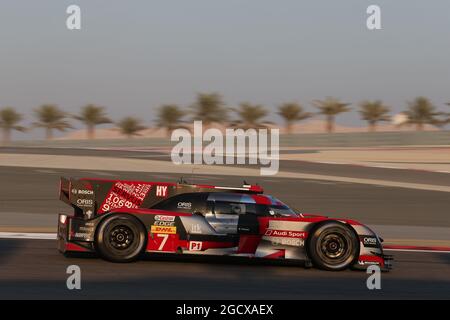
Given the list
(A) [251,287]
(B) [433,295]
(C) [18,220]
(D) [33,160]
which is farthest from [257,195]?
(D) [33,160]

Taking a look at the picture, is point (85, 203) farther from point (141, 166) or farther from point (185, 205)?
point (141, 166)

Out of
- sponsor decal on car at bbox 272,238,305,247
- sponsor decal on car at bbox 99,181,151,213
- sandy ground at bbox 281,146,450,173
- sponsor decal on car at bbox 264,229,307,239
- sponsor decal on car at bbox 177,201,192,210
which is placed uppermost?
sandy ground at bbox 281,146,450,173

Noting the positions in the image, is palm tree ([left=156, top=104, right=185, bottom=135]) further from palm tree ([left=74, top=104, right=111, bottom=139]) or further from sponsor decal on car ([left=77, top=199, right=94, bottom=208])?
sponsor decal on car ([left=77, top=199, right=94, bottom=208])

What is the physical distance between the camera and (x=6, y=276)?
29.5 feet

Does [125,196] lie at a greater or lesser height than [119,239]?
greater

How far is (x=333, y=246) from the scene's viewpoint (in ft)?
33.9

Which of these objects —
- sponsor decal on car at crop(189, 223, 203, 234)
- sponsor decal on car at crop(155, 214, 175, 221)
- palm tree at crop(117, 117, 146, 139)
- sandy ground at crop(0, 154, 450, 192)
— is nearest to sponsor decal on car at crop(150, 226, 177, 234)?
sponsor decal on car at crop(155, 214, 175, 221)


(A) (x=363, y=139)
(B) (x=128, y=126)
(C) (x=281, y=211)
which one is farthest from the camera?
(B) (x=128, y=126)

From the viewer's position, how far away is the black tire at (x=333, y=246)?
10297 millimetres

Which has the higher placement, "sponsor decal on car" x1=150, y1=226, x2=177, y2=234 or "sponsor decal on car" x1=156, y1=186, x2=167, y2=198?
"sponsor decal on car" x1=156, y1=186, x2=167, y2=198

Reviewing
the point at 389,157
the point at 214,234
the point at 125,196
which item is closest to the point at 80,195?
the point at 125,196

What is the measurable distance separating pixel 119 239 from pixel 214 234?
122cm

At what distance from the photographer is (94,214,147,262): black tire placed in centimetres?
1017
